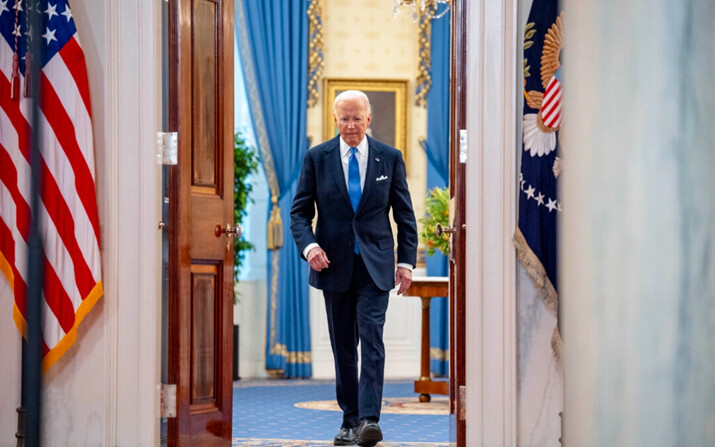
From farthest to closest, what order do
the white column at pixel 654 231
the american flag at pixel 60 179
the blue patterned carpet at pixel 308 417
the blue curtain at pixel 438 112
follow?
1. the blue curtain at pixel 438 112
2. the blue patterned carpet at pixel 308 417
3. the american flag at pixel 60 179
4. the white column at pixel 654 231

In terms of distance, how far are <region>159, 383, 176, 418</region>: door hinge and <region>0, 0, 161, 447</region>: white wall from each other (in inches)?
1.9

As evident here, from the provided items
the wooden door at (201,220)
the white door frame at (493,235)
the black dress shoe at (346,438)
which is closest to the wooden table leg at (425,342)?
the black dress shoe at (346,438)

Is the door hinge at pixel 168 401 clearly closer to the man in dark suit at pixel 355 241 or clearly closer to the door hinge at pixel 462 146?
the man in dark suit at pixel 355 241

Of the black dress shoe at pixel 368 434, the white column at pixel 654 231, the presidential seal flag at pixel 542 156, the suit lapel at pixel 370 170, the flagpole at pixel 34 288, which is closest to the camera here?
the flagpole at pixel 34 288

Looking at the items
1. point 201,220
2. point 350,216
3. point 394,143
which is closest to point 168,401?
point 201,220

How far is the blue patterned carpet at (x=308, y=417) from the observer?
4.58 metres

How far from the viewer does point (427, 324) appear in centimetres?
611

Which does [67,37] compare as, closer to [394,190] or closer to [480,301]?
[394,190]

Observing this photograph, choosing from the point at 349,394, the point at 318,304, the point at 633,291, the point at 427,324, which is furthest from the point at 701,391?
the point at 318,304

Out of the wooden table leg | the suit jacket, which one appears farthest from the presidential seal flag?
the wooden table leg

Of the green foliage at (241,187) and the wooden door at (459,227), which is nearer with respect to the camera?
the wooden door at (459,227)

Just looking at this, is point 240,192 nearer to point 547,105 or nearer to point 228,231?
Answer: point 228,231

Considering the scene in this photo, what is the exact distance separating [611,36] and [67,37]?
8.20 feet

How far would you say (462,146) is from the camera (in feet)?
12.7
